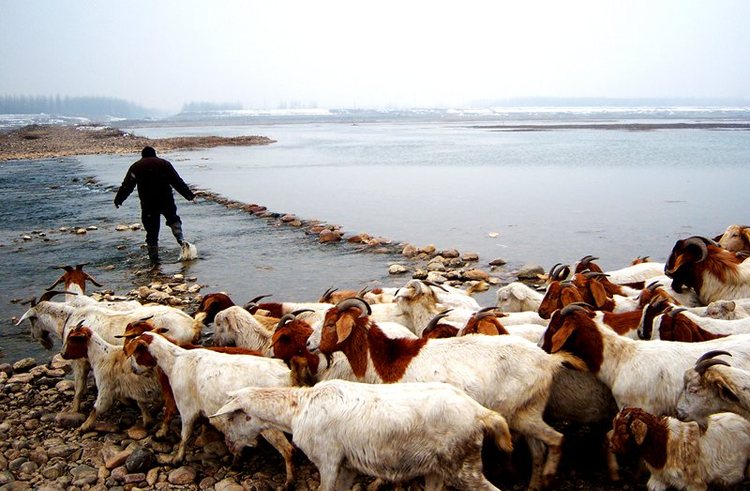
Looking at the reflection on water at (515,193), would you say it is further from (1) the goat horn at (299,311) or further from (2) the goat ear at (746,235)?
(1) the goat horn at (299,311)

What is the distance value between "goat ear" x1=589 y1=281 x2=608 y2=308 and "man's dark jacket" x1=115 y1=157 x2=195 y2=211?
957 cm

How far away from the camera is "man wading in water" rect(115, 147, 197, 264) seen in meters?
13.8

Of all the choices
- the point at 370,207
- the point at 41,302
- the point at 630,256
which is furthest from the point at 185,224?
the point at 630,256

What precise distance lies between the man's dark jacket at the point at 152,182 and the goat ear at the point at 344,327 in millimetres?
9030

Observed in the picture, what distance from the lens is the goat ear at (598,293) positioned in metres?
7.36

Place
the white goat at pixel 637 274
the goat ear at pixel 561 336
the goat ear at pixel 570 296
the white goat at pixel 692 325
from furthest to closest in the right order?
the white goat at pixel 637 274 < the goat ear at pixel 570 296 < the white goat at pixel 692 325 < the goat ear at pixel 561 336

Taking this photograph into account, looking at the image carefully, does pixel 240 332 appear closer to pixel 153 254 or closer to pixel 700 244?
pixel 700 244

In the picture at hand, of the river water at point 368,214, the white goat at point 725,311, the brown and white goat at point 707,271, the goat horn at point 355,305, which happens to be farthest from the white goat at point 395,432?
the river water at point 368,214

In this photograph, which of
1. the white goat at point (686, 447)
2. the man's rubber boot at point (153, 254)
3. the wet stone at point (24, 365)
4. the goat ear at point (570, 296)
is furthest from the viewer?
the man's rubber boot at point (153, 254)

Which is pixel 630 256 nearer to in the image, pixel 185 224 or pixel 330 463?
pixel 330 463

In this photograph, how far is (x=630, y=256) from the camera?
13.8 meters

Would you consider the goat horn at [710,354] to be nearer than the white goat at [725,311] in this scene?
Yes

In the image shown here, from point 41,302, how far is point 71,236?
10272mm

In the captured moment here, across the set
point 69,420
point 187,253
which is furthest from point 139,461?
point 187,253
